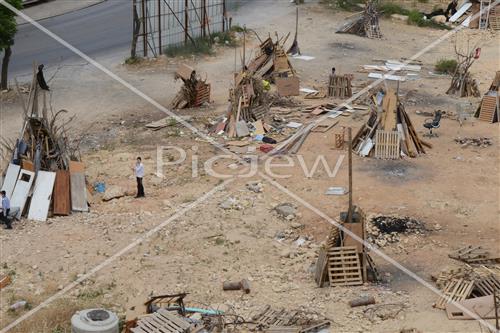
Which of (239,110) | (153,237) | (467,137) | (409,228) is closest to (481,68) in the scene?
(467,137)

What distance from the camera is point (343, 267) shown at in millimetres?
16203

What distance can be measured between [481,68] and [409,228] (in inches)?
605

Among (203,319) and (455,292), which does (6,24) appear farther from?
(455,292)

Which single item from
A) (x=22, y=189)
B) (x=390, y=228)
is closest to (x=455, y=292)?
(x=390, y=228)

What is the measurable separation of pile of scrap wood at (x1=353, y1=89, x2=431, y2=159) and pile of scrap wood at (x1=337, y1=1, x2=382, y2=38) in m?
13.5

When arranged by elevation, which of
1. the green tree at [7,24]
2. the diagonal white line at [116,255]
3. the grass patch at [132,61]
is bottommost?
the diagonal white line at [116,255]

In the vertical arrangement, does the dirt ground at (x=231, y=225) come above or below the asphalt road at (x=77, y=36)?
below

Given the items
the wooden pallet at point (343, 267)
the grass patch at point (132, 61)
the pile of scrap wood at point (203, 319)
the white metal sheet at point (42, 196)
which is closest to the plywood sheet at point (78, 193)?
the white metal sheet at point (42, 196)

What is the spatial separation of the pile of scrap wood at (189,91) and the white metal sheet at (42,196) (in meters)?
7.57

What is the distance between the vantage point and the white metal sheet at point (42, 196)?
62.6 ft

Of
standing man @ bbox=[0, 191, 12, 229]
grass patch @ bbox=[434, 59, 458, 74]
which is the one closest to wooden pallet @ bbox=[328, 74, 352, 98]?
grass patch @ bbox=[434, 59, 458, 74]

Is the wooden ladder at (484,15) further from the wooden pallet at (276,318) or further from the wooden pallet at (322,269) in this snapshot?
the wooden pallet at (276,318)

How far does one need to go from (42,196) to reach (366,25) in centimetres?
2055

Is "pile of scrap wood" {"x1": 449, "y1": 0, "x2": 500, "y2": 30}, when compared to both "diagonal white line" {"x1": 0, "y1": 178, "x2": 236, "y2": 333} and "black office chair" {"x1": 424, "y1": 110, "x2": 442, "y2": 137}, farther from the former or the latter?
"diagonal white line" {"x1": 0, "y1": 178, "x2": 236, "y2": 333}
